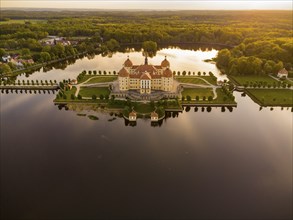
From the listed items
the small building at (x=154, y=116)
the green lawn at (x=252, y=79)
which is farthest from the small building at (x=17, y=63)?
the green lawn at (x=252, y=79)

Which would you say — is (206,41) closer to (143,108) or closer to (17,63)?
(17,63)

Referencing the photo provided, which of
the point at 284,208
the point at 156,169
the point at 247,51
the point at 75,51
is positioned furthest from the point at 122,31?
the point at 284,208

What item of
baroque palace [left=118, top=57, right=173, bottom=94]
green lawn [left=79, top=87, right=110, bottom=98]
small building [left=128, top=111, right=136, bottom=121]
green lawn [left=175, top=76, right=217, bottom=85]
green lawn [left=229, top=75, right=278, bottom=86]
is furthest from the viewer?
green lawn [left=229, top=75, right=278, bottom=86]

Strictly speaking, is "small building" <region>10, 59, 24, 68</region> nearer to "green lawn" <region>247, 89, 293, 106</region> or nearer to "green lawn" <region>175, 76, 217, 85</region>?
"green lawn" <region>175, 76, 217, 85</region>

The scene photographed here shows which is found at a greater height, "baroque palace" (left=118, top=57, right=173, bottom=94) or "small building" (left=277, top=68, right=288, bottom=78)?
"baroque palace" (left=118, top=57, right=173, bottom=94)

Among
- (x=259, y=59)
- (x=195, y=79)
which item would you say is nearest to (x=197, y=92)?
(x=195, y=79)

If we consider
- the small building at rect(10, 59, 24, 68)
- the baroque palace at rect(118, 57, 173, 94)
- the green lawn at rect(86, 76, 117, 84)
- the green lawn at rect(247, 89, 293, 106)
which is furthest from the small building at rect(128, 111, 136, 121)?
the small building at rect(10, 59, 24, 68)

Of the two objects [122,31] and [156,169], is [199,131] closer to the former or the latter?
[156,169]
